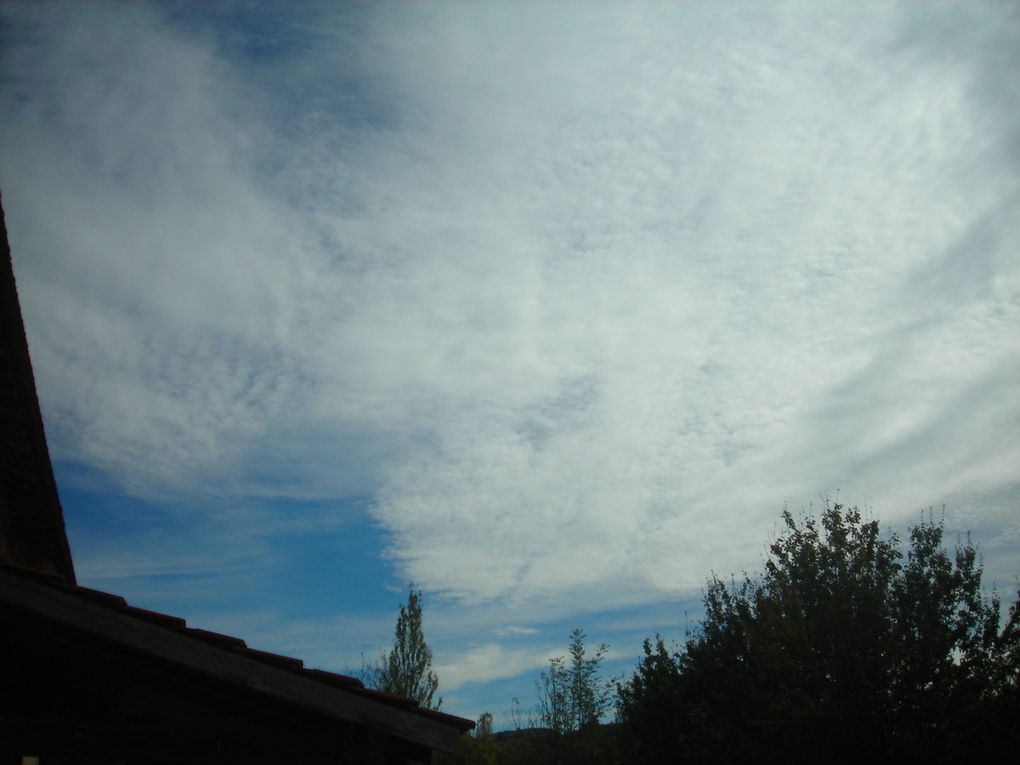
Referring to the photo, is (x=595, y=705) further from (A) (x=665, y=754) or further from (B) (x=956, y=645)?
(B) (x=956, y=645)

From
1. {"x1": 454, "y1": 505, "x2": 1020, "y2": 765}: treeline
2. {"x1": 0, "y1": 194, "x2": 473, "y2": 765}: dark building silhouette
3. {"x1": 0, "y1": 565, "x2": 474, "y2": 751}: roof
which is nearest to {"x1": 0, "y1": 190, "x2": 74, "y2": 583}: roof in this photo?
{"x1": 0, "y1": 194, "x2": 473, "y2": 765}: dark building silhouette

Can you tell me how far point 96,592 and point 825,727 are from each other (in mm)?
16734

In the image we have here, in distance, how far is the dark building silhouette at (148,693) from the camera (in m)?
4.50

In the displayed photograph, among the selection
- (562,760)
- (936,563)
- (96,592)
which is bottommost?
(562,760)

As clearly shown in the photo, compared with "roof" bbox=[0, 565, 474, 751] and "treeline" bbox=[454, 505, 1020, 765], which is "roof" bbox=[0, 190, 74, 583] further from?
"treeline" bbox=[454, 505, 1020, 765]

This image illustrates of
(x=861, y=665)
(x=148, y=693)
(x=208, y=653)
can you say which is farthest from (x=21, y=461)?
(x=861, y=665)

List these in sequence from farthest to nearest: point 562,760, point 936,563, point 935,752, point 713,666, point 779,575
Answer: point 562,760 → point 713,666 → point 779,575 → point 936,563 → point 935,752

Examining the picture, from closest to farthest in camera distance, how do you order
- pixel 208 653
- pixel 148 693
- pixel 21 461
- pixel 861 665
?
pixel 208 653 → pixel 148 693 → pixel 21 461 → pixel 861 665

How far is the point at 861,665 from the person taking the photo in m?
15.9

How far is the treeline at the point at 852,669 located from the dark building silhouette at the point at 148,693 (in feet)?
46.3

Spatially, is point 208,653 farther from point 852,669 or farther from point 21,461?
point 852,669

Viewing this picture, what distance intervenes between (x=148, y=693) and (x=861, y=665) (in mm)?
15963

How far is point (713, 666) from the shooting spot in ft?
71.8

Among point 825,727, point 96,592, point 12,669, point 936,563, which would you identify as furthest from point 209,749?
point 936,563
